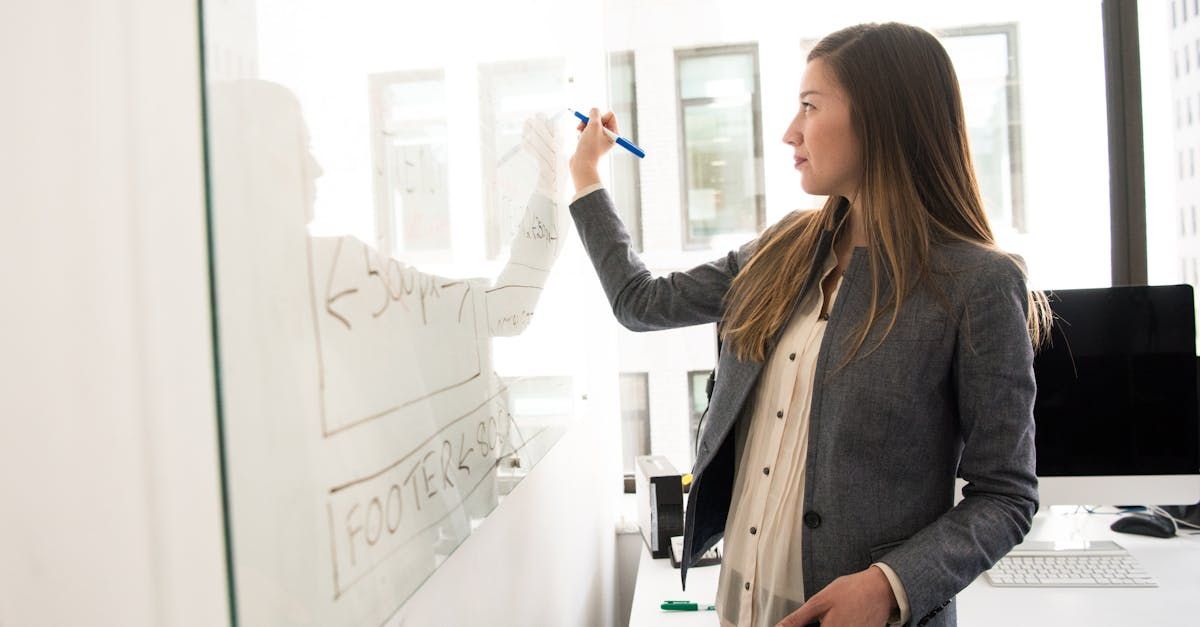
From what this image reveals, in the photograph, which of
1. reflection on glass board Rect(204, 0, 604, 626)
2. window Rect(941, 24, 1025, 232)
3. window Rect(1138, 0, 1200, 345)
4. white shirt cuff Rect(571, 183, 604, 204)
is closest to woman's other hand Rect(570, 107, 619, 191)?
white shirt cuff Rect(571, 183, 604, 204)

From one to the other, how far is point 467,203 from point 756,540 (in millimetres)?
623

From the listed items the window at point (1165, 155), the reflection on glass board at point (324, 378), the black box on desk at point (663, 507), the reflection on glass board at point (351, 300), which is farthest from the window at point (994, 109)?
the reflection on glass board at point (324, 378)

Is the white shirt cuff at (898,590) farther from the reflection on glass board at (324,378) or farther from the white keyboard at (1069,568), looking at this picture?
the white keyboard at (1069,568)

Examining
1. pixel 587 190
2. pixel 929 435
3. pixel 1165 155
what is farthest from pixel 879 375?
pixel 1165 155

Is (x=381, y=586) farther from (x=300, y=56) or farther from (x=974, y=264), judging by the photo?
(x=974, y=264)

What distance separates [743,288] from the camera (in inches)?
46.2

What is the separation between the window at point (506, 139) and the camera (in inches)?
36.4

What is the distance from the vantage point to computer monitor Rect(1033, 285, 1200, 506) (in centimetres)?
162

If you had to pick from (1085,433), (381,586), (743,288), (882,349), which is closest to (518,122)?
(743,288)

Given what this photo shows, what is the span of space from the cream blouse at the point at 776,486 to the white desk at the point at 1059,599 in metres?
0.40

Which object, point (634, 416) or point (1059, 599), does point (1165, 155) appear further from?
point (634, 416)

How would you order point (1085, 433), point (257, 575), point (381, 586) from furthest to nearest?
point (1085, 433)
point (381, 586)
point (257, 575)

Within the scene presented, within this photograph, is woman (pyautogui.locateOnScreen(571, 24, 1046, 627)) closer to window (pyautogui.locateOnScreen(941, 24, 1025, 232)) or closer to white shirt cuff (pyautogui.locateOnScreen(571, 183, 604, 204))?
white shirt cuff (pyautogui.locateOnScreen(571, 183, 604, 204))

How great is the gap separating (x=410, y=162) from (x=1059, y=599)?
1.52 meters
